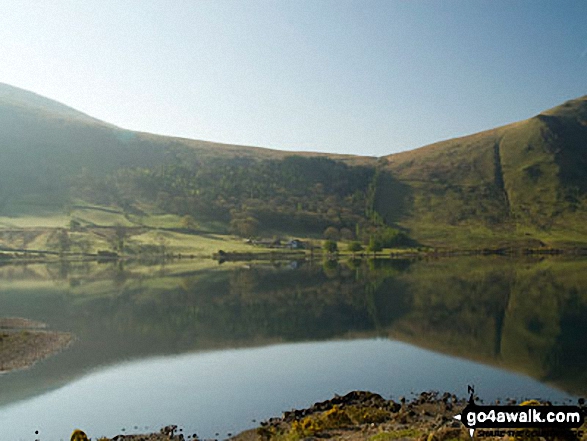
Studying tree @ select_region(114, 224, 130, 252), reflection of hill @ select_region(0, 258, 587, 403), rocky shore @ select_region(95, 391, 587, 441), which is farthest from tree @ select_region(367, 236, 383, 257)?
rocky shore @ select_region(95, 391, 587, 441)

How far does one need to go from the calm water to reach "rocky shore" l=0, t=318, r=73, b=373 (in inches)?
65.6

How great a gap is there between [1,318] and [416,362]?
52.7m

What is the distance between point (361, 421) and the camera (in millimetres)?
29703

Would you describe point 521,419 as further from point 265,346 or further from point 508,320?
point 508,320

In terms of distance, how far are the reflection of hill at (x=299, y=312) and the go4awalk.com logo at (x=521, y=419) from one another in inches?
1010

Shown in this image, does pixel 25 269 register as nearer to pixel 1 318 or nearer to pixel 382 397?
pixel 1 318

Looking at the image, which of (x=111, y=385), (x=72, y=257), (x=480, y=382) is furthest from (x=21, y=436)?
(x=72, y=257)

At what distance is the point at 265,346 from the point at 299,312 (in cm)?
2347

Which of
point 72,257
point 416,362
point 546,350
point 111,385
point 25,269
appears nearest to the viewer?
point 111,385

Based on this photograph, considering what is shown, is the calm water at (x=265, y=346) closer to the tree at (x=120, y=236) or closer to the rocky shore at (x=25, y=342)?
the rocky shore at (x=25, y=342)

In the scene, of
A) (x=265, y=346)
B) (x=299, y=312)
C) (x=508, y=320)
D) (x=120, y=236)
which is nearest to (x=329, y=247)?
(x=120, y=236)

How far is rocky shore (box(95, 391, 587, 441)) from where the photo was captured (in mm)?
25656

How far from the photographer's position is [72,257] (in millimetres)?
163875

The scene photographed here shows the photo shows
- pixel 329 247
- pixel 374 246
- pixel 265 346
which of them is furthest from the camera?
pixel 374 246
